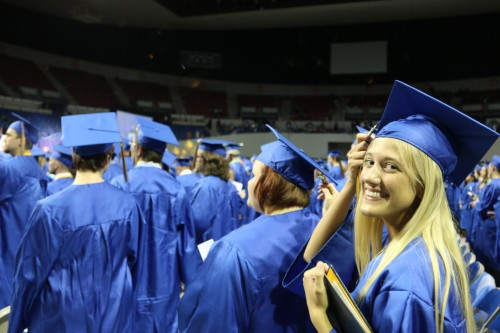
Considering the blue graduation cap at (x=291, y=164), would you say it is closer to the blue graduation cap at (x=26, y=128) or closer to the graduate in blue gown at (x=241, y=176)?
the blue graduation cap at (x=26, y=128)

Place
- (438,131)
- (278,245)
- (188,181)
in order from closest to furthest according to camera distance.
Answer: (438,131)
(278,245)
(188,181)

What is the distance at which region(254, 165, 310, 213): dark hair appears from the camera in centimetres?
184

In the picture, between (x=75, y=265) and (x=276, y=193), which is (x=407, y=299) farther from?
(x=75, y=265)

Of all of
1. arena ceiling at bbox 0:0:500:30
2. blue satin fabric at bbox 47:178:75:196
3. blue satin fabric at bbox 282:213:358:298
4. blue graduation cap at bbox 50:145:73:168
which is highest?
arena ceiling at bbox 0:0:500:30

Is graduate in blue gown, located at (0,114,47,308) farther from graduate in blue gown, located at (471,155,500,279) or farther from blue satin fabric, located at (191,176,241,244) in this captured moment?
graduate in blue gown, located at (471,155,500,279)

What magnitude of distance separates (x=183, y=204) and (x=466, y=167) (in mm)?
2729

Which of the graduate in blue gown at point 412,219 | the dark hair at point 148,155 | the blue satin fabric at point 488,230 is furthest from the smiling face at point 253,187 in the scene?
the blue satin fabric at point 488,230

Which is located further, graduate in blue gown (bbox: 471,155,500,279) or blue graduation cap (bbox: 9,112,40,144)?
graduate in blue gown (bbox: 471,155,500,279)

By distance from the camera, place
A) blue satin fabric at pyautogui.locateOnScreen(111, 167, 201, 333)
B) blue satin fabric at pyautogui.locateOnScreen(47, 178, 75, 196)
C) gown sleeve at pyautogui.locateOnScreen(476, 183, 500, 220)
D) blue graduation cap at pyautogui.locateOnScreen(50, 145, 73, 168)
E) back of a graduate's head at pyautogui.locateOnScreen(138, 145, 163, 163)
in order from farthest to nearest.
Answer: gown sleeve at pyautogui.locateOnScreen(476, 183, 500, 220)
blue satin fabric at pyautogui.locateOnScreen(47, 178, 75, 196)
blue graduation cap at pyautogui.locateOnScreen(50, 145, 73, 168)
back of a graduate's head at pyautogui.locateOnScreen(138, 145, 163, 163)
blue satin fabric at pyautogui.locateOnScreen(111, 167, 201, 333)

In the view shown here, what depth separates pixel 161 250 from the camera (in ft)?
11.6

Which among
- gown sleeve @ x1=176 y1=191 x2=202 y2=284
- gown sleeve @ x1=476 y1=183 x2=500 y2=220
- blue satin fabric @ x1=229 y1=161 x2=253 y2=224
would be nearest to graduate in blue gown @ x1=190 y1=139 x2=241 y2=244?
gown sleeve @ x1=176 y1=191 x2=202 y2=284

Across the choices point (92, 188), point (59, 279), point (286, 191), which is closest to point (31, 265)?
point (59, 279)

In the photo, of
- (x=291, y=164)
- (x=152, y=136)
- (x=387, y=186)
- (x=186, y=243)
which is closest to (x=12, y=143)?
(x=152, y=136)

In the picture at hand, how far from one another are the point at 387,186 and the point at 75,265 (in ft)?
5.85
